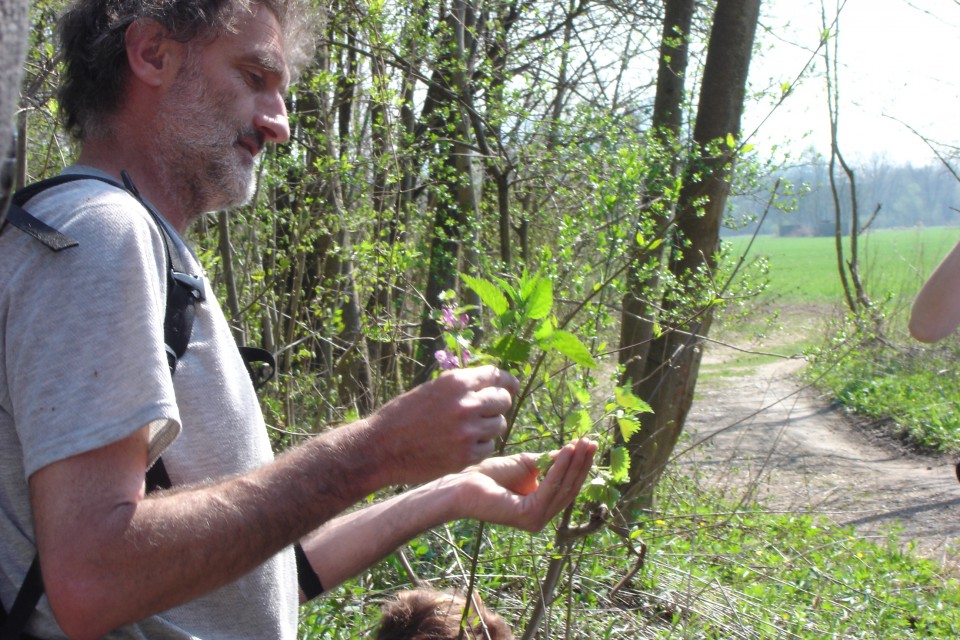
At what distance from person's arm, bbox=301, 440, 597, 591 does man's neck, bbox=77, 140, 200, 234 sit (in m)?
0.81

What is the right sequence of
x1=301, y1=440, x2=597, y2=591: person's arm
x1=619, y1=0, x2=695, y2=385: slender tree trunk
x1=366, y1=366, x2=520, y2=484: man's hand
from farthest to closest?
x1=619, y1=0, x2=695, y2=385: slender tree trunk, x1=301, y1=440, x2=597, y2=591: person's arm, x1=366, y1=366, x2=520, y2=484: man's hand

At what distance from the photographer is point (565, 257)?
306 centimetres

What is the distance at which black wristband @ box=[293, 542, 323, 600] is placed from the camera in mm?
1892

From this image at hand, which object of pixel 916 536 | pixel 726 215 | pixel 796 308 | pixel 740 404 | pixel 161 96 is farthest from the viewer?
pixel 796 308

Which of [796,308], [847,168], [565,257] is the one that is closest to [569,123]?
[565,257]

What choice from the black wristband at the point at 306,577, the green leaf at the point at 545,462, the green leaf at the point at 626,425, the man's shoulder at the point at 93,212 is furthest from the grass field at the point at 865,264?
the man's shoulder at the point at 93,212

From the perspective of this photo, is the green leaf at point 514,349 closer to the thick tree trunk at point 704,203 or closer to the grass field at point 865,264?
the grass field at point 865,264

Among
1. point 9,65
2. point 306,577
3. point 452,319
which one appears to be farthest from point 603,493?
point 9,65

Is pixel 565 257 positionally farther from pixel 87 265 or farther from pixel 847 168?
pixel 847 168

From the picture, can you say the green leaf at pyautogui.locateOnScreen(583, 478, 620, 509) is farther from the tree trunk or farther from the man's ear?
the tree trunk

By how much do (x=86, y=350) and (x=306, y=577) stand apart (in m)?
0.92

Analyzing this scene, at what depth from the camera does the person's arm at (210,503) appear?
1107 millimetres

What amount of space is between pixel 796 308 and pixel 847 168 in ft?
53.3

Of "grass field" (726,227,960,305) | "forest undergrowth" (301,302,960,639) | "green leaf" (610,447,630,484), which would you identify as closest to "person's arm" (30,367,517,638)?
"green leaf" (610,447,630,484)
